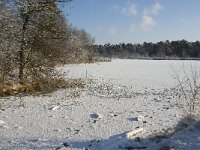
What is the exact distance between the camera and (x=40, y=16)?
18.0 m

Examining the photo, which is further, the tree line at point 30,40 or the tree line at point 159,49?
the tree line at point 159,49

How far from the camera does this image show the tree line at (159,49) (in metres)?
115

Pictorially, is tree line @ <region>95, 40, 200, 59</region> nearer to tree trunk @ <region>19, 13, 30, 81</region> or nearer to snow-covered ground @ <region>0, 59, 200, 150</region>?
tree trunk @ <region>19, 13, 30, 81</region>

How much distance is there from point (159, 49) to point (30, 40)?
114 meters

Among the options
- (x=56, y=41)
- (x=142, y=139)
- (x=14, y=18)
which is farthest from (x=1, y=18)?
(x=142, y=139)

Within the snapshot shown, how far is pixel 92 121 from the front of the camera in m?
10.7

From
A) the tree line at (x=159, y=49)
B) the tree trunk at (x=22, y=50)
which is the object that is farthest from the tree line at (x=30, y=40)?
the tree line at (x=159, y=49)

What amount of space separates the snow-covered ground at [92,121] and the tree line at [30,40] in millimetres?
1868

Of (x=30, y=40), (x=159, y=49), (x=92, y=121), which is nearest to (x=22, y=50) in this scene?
(x=30, y=40)

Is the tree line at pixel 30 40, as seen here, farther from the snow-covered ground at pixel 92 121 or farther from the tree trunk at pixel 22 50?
the snow-covered ground at pixel 92 121

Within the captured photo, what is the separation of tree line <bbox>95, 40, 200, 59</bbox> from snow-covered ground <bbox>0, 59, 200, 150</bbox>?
84591 mm

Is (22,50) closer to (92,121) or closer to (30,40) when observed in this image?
(30,40)

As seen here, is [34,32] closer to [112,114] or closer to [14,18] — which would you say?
[14,18]

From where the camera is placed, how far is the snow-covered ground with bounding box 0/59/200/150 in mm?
7688
